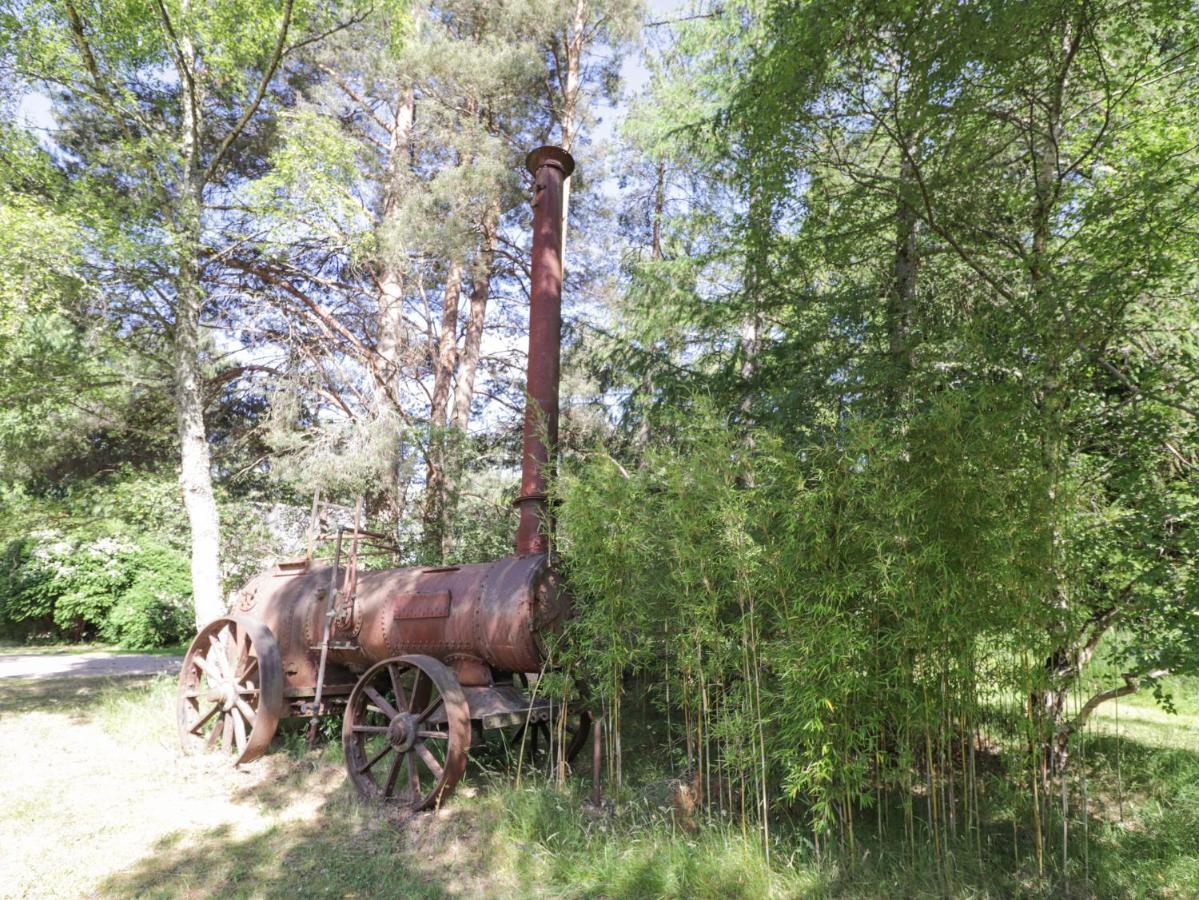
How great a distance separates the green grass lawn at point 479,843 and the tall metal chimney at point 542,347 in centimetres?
173

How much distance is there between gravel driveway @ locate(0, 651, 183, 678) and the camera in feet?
29.9

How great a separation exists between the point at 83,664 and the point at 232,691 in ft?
21.9

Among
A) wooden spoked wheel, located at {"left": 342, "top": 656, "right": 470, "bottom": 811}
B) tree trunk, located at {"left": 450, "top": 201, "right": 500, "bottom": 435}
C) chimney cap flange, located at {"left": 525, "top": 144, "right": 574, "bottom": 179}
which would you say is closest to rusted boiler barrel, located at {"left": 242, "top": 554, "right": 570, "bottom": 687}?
wooden spoked wheel, located at {"left": 342, "top": 656, "right": 470, "bottom": 811}

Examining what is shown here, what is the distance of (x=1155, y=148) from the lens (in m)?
4.44

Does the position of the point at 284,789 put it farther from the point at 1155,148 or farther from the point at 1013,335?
the point at 1155,148

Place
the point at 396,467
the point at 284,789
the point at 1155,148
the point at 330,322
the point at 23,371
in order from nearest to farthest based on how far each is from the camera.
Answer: the point at 1155,148 < the point at 284,789 < the point at 23,371 < the point at 396,467 < the point at 330,322

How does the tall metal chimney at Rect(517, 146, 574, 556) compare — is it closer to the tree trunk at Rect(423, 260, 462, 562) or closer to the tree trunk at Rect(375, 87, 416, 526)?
the tree trunk at Rect(423, 260, 462, 562)

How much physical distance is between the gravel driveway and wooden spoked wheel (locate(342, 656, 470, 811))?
5834mm

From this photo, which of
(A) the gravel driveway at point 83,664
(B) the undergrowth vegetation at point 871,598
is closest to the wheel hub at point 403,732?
(B) the undergrowth vegetation at point 871,598

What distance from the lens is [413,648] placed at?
15.7ft

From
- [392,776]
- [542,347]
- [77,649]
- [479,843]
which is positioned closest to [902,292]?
[542,347]

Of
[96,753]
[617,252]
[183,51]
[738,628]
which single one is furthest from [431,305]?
[738,628]

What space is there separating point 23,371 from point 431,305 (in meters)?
5.88

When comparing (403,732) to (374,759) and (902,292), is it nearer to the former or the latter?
(374,759)
